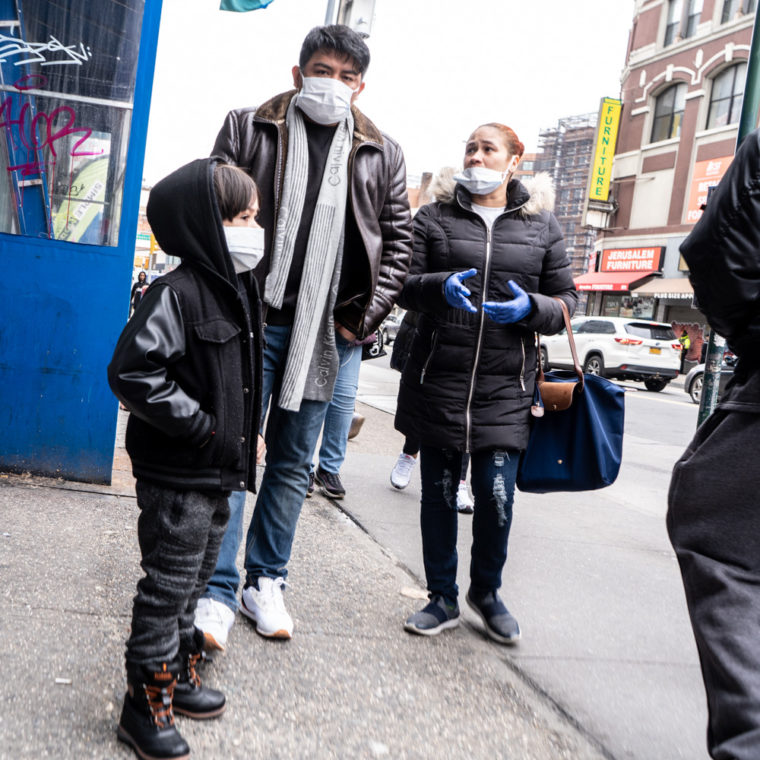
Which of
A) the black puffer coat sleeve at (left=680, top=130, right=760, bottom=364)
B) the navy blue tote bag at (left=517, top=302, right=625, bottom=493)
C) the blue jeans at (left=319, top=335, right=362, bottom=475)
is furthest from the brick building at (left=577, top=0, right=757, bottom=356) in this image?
the black puffer coat sleeve at (left=680, top=130, right=760, bottom=364)

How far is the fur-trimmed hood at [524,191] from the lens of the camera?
3232 mm

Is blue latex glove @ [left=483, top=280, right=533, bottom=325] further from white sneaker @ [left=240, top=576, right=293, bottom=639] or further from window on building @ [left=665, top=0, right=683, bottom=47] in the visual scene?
window on building @ [left=665, top=0, right=683, bottom=47]

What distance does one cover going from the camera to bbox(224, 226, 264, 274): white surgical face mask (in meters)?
Answer: 2.30

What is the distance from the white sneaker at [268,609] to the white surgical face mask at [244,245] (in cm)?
122

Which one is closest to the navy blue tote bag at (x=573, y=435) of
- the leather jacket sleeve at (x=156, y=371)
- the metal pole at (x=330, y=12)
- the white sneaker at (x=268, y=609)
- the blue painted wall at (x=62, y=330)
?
the white sneaker at (x=268, y=609)

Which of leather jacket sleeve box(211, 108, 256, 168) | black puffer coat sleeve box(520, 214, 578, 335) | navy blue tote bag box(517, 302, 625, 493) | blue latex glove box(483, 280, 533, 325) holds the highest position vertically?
leather jacket sleeve box(211, 108, 256, 168)

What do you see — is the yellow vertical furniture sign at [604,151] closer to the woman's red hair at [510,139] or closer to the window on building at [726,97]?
the window on building at [726,97]

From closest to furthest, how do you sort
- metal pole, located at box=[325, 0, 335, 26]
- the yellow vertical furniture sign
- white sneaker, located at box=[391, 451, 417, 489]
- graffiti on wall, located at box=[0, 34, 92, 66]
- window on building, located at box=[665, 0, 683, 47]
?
graffiti on wall, located at box=[0, 34, 92, 66], white sneaker, located at box=[391, 451, 417, 489], metal pole, located at box=[325, 0, 335, 26], window on building, located at box=[665, 0, 683, 47], the yellow vertical furniture sign

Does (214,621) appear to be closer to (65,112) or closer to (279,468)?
(279,468)

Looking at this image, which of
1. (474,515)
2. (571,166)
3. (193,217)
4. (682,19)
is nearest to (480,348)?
(474,515)

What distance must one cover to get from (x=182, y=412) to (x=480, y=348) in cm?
139

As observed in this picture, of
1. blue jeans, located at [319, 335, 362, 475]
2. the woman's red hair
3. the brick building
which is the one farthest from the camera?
the brick building

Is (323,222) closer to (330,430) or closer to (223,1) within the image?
(330,430)

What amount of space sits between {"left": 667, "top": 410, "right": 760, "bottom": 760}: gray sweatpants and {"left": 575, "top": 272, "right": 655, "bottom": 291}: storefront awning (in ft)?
107
